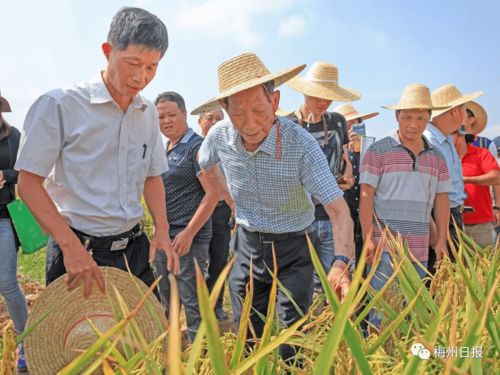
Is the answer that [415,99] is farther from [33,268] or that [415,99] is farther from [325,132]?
[33,268]

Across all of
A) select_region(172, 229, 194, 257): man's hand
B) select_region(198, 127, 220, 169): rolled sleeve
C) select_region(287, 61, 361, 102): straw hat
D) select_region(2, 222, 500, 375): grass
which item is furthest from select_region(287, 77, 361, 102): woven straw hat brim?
select_region(2, 222, 500, 375): grass

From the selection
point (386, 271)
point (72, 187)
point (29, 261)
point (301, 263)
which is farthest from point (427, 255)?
point (29, 261)

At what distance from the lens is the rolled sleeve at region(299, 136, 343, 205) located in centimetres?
212

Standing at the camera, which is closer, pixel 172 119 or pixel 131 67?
pixel 131 67

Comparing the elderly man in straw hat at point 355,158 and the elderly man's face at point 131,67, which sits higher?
the elderly man's face at point 131,67

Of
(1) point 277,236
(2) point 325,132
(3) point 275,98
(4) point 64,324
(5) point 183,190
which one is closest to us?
(4) point 64,324

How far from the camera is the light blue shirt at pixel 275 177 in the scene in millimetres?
2258

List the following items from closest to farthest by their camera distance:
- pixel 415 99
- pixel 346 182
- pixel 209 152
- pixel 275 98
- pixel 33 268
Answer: pixel 275 98, pixel 209 152, pixel 415 99, pixel 346 182, pixel 33 268

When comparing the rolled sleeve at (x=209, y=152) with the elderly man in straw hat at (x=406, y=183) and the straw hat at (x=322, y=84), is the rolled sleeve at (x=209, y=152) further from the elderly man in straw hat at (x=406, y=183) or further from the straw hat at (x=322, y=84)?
the straw hat at (x=322, y=84)

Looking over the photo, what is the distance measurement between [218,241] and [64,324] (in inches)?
106

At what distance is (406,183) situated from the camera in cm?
316

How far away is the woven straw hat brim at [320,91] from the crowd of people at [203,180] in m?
0.05

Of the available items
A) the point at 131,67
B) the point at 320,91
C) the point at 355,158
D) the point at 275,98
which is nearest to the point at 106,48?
the point at 131,67

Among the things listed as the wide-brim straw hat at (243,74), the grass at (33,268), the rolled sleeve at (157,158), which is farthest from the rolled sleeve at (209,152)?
the grass at (33,268)
